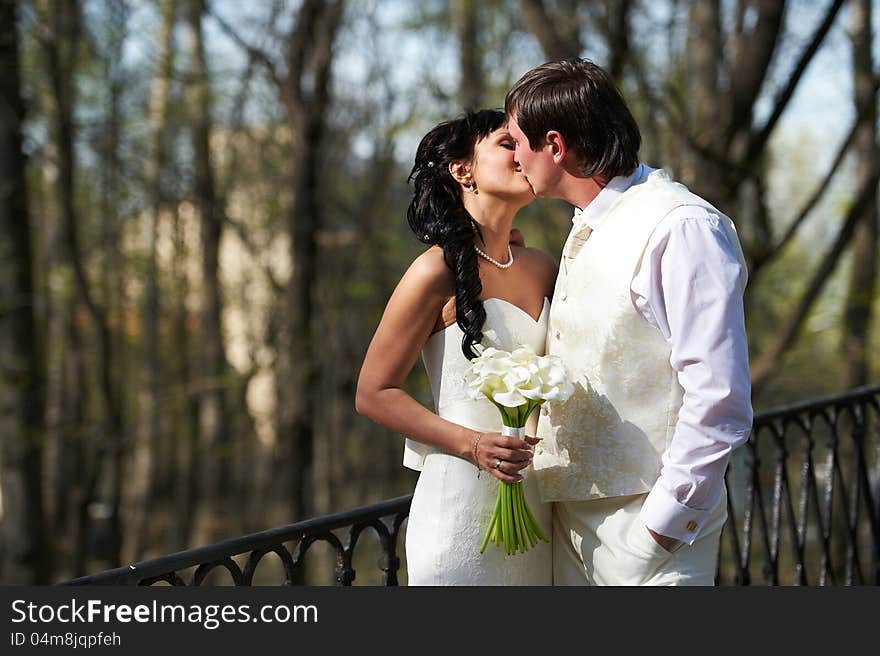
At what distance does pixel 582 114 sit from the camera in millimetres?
2439

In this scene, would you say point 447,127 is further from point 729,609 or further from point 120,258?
point 120,258

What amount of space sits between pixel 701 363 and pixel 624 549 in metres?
0.48

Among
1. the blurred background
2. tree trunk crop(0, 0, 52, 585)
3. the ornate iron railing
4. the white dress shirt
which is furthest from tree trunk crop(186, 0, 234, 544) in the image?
the white dress shirt

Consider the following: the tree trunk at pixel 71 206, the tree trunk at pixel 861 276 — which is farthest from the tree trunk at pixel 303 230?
the tree trunk at pixel 861 276

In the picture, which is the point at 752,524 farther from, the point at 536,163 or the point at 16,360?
the point at 16,360

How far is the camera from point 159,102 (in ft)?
61.1

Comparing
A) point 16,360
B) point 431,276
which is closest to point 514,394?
point 431,276

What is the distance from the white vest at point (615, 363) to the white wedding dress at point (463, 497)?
13 centimetres

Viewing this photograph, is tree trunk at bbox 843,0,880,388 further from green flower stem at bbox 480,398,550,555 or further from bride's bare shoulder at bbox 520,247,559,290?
green flower stem at bbox 480,398,550,555

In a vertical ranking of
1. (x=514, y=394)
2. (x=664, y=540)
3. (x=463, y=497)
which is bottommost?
(x=664, y=540)

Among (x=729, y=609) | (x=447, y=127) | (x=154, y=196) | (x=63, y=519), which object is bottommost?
(x=729, y=609)

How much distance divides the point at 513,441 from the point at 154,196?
15529 millimetres

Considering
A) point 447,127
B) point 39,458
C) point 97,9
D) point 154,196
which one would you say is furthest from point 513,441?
A: point 154,196

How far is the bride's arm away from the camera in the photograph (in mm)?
2584
